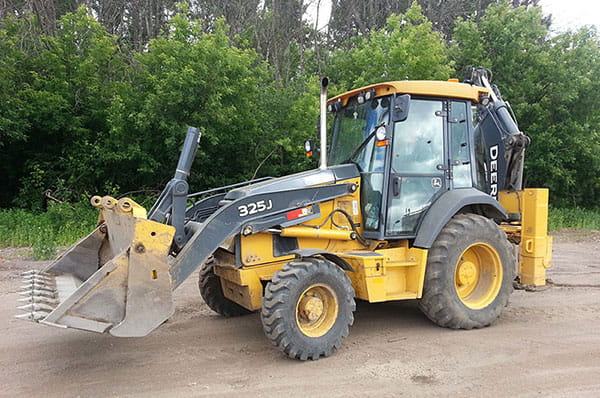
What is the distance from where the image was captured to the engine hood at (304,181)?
523 cm

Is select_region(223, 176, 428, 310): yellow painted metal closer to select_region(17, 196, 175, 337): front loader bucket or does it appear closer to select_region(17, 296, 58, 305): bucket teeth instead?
select_region(17, 196, 175, 337): front loader bucket

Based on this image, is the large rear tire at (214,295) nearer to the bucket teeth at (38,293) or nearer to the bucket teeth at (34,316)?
the bucket teeth at (38,293)

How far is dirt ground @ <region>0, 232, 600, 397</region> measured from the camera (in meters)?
4.18

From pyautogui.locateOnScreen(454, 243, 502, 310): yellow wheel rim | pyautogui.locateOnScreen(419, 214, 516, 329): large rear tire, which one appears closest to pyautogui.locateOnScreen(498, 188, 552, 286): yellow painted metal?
pyautogui.locateOnScreen(419, 214, 516, 329): large rear tire

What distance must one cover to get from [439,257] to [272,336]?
6.29ft

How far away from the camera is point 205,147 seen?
14.3 m

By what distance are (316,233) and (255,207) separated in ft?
2.37

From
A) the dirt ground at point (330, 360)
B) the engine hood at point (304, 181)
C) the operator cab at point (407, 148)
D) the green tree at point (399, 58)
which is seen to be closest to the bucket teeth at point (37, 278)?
the dirt ground at point (330, 360)

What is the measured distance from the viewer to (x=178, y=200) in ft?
15.8

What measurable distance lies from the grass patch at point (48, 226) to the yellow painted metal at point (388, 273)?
7.20m

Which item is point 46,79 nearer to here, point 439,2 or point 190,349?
point 190,349

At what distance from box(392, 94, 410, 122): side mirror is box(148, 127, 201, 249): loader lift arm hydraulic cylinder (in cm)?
196

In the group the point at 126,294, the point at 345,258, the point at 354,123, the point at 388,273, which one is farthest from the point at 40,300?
the point at 354,123

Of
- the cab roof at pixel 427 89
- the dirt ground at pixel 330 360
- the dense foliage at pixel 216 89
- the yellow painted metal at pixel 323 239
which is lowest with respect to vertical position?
the dirt ground at pixel 330 360
